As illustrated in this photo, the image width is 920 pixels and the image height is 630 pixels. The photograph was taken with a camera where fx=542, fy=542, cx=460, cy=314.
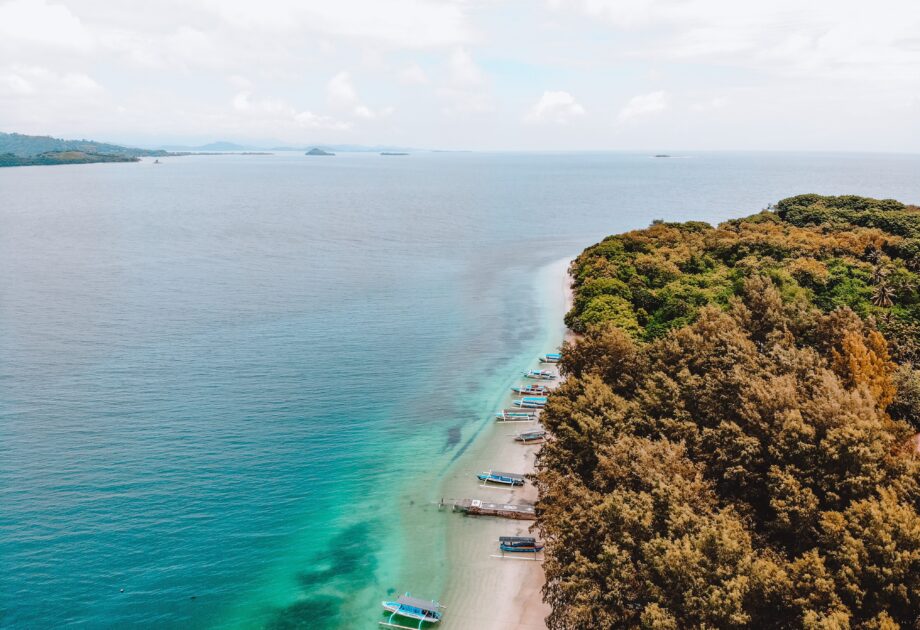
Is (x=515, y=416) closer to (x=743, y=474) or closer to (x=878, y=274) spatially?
(x=743, y=474)

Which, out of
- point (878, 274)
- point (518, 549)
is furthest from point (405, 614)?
point (878, 274)

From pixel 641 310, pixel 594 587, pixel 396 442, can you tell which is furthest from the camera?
pixel 641 310

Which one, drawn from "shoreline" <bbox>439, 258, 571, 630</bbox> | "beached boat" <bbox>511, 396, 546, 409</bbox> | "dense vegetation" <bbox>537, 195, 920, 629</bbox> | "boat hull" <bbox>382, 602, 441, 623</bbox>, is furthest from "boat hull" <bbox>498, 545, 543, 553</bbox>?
"beached boat" <bbox>511, 396, 546, 409</bbox>

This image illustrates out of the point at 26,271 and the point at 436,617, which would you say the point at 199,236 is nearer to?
the point at 26,271

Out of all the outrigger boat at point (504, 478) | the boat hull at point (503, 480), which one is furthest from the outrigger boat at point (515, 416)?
the boat hull at point (503, 480)

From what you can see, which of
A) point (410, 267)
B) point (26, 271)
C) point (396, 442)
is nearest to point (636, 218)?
point (410, 267)

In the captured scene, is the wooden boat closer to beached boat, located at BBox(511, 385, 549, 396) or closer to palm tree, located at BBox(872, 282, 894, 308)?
beached boat, located at BBox(511, 385, 549, 396)
